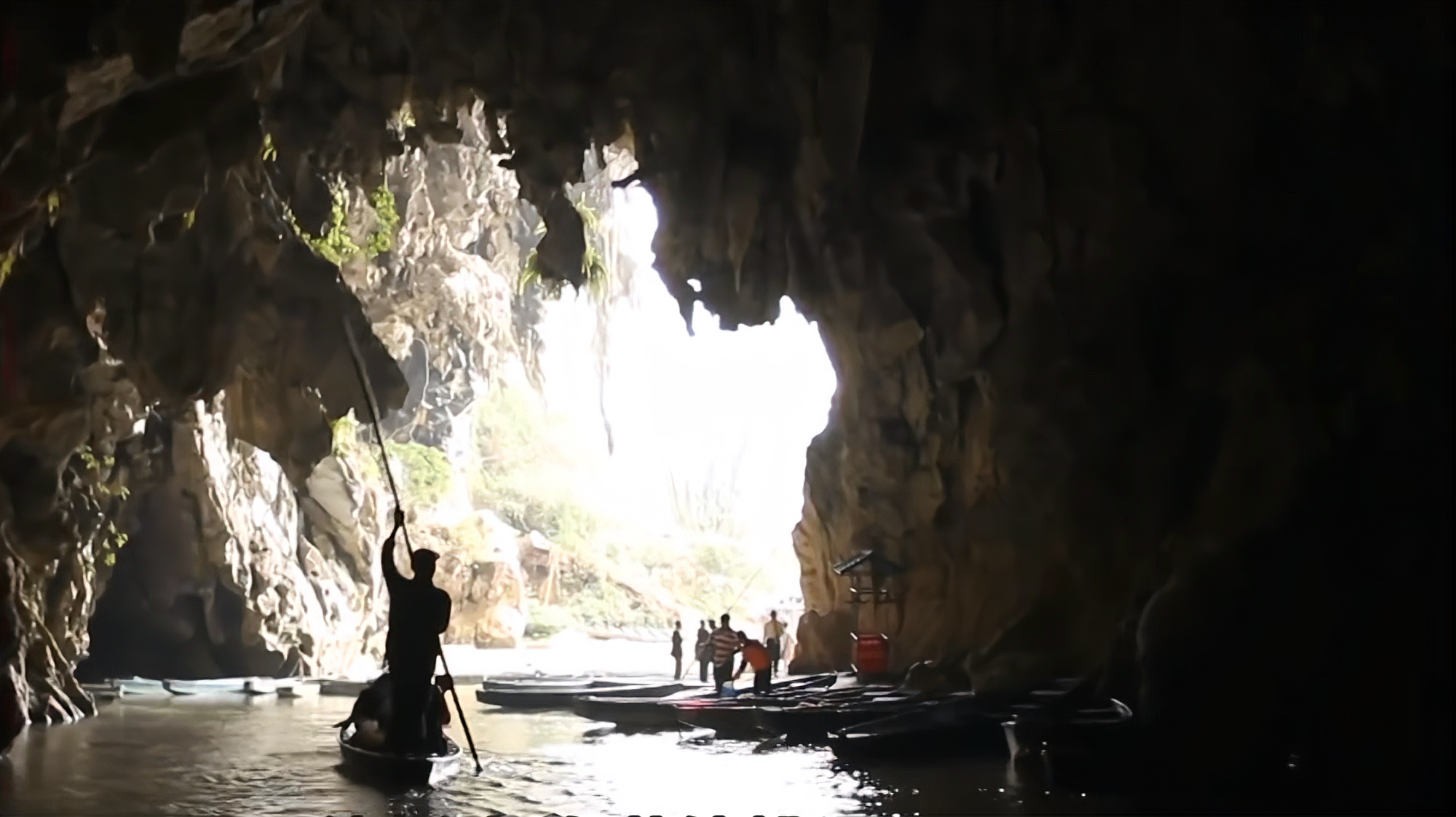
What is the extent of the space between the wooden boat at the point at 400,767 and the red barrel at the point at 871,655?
716 cm

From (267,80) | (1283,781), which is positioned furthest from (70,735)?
(1283,781)

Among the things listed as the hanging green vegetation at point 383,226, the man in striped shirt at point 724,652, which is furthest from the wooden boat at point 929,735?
the hanging green vegetation at point 383,226

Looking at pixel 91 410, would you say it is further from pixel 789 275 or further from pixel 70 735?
pixel 789 275

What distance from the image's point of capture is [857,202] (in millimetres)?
14359

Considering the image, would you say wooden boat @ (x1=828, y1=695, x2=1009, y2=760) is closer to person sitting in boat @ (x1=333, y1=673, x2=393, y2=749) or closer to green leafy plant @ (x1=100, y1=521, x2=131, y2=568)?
person sitting in boat @ (x1=333, y1=673, x2=393, y2=749)

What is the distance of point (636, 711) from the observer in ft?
53.7

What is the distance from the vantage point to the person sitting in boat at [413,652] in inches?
394

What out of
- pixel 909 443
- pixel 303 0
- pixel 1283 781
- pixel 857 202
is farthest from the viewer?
pixel 909 443

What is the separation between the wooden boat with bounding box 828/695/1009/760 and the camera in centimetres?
1113

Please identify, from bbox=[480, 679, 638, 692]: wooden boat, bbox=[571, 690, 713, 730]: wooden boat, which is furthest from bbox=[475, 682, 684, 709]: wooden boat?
bbox=[571, 690, 713, 730]: wooden boat

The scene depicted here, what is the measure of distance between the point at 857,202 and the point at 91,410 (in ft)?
32.2

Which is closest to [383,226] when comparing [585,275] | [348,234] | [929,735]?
[348,234]

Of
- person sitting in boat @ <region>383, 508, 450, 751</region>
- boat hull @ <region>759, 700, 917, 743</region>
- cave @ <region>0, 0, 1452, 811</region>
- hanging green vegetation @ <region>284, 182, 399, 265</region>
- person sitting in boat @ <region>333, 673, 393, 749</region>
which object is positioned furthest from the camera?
hanging green vegetation @ <region>284, 182, 399, 265</region>

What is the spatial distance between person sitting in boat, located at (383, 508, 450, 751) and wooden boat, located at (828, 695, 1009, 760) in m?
3.76
